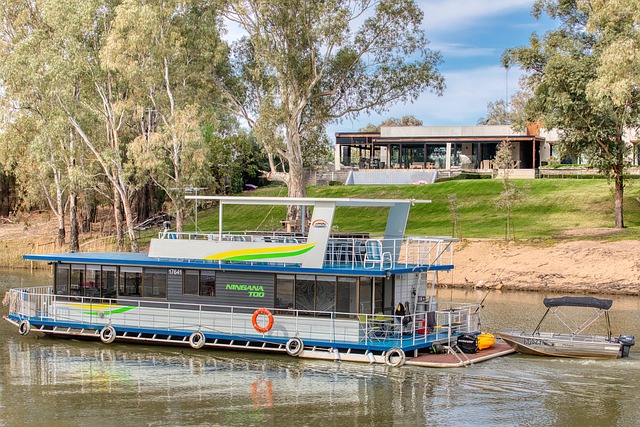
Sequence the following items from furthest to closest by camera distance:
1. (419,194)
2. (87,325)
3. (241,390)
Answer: (419,194) → (87,325) → (241,390)

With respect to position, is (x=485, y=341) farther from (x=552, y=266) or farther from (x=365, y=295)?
(x=552, y=266)

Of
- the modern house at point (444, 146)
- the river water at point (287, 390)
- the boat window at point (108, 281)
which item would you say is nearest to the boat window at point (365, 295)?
the river water at point (287, 390)

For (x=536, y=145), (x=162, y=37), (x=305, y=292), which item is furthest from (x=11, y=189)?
(x=305, y=292)

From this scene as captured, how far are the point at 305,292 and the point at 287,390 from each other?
16.6 ft

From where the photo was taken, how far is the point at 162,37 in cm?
5081

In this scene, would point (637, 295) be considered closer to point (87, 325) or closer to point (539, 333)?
point (539, 333)

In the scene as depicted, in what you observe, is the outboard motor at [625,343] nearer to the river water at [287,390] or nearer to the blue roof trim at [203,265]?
the river water at [287,390]

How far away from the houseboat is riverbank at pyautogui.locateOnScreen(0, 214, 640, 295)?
1798 cm

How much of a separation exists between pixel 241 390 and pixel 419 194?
4886 centimetres

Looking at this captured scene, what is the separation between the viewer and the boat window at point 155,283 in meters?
30.0

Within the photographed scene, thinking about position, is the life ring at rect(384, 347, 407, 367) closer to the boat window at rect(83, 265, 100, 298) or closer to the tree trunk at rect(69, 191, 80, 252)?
the boat window at rect(83, 265, 100, 298)

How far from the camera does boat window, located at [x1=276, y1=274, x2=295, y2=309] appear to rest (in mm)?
28219

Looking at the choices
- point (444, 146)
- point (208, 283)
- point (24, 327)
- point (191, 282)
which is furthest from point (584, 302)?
point (444, 146)

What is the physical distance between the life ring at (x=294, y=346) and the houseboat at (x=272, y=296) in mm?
33
